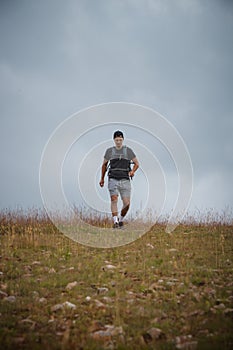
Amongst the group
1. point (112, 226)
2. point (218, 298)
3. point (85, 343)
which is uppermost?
point (112, 226)

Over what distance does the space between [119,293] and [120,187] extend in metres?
7.53

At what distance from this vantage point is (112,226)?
14.1 m

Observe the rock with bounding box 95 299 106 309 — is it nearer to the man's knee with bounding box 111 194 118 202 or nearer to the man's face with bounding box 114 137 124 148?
the man's knee with bounding box 111 194 118 202

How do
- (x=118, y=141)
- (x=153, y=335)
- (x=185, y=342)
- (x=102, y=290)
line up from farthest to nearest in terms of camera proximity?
(x=118, y=141), (x=102, y=290), (x=153, y=335), (x=185, y=342)

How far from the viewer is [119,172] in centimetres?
1379

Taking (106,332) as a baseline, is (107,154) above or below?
above

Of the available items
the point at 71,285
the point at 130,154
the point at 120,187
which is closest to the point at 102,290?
the point at 71,285

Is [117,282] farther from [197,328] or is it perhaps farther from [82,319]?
[197,328]

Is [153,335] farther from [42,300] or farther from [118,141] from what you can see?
[118,141]

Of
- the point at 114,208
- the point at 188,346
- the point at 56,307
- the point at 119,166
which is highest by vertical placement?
the point at 119,166

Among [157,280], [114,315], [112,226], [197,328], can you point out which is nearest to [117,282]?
[157,280]

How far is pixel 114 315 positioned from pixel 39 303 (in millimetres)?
1380

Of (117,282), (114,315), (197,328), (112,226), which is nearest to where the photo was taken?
(197,328)

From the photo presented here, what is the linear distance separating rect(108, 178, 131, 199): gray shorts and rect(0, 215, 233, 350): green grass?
2.90 metres
